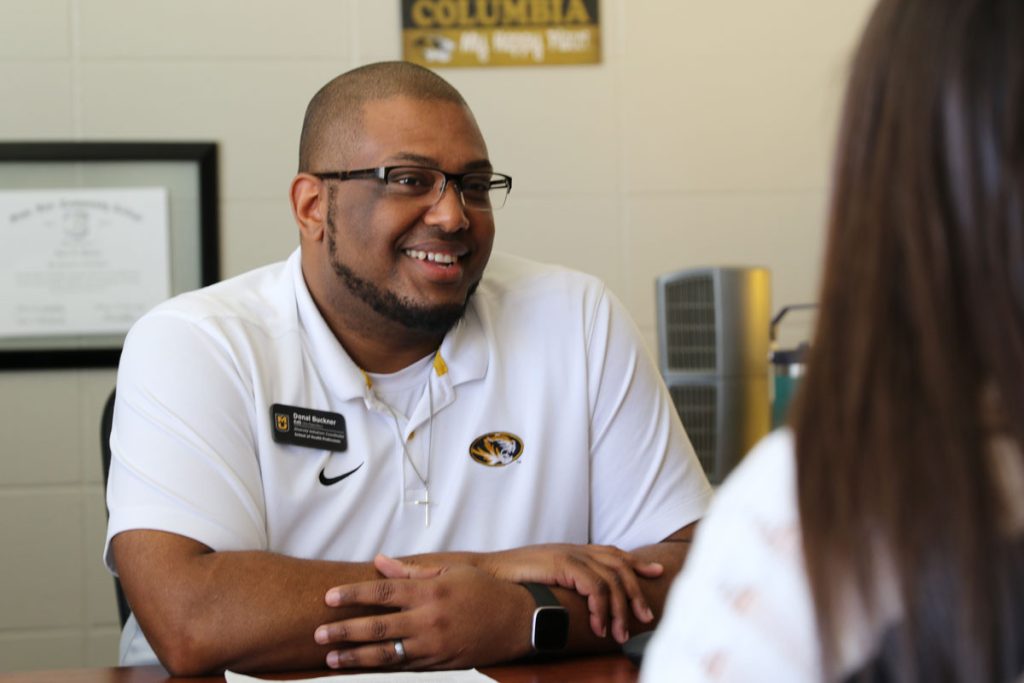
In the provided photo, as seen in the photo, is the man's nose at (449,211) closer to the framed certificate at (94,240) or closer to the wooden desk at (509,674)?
the wooden desk at (509,674)

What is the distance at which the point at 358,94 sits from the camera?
2.03 m

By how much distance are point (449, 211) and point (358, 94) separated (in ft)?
0.92

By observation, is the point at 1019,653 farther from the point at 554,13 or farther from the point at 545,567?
the point at 554,13

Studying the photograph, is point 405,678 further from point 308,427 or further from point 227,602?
point 308,427

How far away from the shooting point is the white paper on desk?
1.33 meters

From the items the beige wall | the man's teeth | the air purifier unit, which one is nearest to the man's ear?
the man's teeth

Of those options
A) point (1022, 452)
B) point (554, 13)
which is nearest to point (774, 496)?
point (1022, 452)

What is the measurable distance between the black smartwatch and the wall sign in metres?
1.98

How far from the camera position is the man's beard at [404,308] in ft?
6.39

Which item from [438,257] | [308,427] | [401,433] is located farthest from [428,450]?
[438,257]

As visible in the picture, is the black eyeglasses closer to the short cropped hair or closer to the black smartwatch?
the short cropped hair

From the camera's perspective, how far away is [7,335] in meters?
3.09

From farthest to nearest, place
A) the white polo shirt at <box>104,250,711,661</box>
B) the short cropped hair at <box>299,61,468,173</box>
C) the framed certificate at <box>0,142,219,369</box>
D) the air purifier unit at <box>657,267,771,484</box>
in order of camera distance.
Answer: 1. the framed certificate at <box>0,142,219,369</box>
2. the air purifier unit at <box>657,267,771,484</box>
3. the short cropped hair at <box>299,61,468,173</box>
4. the white polo shirt at <box>104,250,711,661</box>

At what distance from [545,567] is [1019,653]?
44.2 inches
